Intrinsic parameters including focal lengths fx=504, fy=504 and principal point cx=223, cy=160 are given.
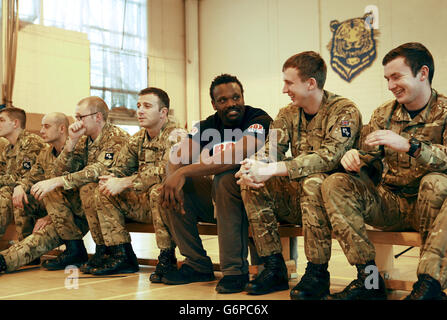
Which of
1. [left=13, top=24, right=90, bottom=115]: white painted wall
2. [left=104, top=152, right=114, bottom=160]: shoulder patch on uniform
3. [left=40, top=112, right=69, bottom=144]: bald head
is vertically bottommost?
[left=104, top=152, right=114, bottom=160]: shoulder patch on uniform

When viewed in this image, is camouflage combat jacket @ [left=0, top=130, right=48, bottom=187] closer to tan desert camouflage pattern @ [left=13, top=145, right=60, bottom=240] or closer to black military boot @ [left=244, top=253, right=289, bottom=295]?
tan desert camouflage pattern @ [left=13, top=145, right=60, bottom=240]

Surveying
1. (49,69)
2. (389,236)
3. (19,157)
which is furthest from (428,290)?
(49,69)

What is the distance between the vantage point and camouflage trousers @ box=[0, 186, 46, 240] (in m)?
3.74

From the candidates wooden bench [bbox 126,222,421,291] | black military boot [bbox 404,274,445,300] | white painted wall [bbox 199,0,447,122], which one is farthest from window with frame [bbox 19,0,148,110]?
black military boot [bbox 404,274,445,300]

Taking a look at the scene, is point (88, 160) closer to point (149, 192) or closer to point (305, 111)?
point (149, 192)

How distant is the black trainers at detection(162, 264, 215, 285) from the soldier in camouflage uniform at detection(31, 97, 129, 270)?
2.30 ft

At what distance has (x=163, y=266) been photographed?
2793 mm

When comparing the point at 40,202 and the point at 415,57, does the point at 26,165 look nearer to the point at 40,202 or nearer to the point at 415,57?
the point at 40,202

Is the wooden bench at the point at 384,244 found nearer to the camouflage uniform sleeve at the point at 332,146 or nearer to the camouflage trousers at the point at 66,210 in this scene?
the camouflage uniform sleeve at the point at 332,146

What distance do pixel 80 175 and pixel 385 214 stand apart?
202 cm

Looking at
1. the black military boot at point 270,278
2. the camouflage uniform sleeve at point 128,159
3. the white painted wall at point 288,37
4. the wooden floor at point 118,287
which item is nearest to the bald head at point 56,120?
the camouflage uniform sleeve at point 128,159
